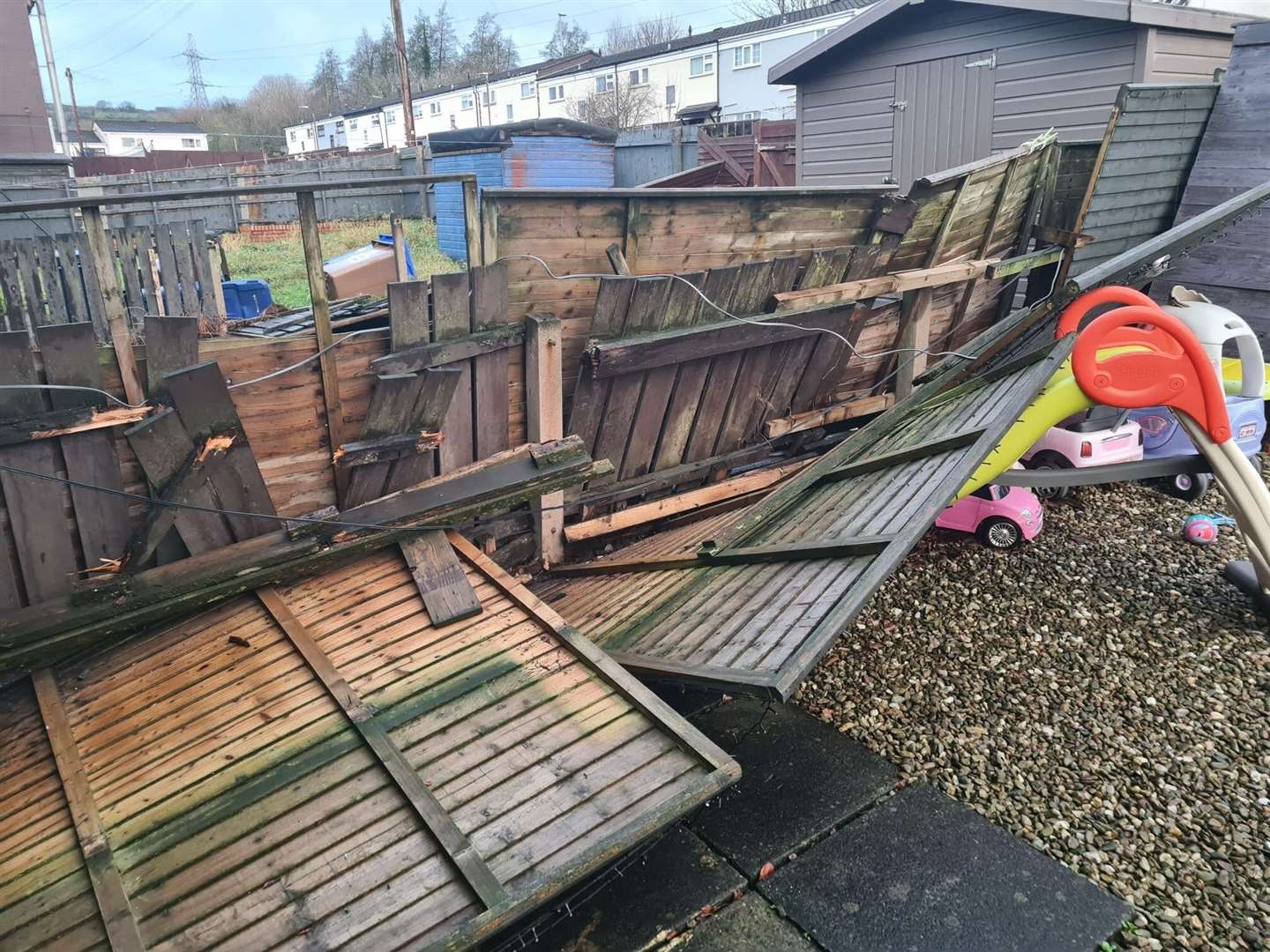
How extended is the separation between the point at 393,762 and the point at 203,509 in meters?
1.75

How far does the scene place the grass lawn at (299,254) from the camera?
635 inches

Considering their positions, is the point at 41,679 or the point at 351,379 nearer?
the point at 41,679

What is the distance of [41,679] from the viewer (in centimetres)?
384

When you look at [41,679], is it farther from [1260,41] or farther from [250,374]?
[1260,41]

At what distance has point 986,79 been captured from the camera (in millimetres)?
11102

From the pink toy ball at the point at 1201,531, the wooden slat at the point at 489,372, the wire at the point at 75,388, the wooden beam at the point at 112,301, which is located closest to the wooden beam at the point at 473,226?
the wooden slat at the point at 489,372

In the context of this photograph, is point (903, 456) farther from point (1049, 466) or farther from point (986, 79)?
point (986, 79)

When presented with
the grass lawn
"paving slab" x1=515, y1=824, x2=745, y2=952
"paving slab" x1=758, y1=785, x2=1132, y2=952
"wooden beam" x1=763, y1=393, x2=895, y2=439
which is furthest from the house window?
"paving slab" x1=515, y1=824, x2=745, y2=952

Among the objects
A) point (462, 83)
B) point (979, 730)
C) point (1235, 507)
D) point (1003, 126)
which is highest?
point (462, 83)

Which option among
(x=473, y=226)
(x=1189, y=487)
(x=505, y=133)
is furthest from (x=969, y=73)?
(x=505, y=133)

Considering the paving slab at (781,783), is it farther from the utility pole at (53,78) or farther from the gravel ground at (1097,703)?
the utility pole at (53,78)

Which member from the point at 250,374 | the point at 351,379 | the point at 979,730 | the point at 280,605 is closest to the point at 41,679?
the point at 280,605

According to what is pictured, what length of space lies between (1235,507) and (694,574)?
355 centimetres

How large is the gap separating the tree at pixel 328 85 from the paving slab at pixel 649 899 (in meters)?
96.2
